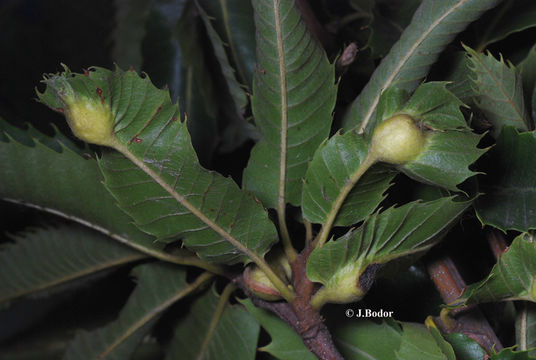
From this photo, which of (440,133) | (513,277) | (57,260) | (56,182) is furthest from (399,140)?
(57,260)

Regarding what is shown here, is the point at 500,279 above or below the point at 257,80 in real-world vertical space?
below

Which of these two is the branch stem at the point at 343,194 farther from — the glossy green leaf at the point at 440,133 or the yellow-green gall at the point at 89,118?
the yellow-green gall at the point at 89,118

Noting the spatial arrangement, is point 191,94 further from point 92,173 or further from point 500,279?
point 500,279

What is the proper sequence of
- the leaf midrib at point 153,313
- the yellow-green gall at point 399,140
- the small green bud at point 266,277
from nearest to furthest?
the yellow-green gall at point 399,140 < the small green bud at point 266,277 < the leaf midrib at point 153,313

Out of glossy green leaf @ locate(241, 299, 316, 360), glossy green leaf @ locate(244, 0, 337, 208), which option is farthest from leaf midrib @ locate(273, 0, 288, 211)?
glossy green leaf @ locate(241, 299, 316, 360)

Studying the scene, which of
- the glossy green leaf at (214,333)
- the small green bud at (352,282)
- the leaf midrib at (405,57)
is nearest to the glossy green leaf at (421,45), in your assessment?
the leaf midrib at (405,57)

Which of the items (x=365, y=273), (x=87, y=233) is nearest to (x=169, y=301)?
(x=87, y=233)

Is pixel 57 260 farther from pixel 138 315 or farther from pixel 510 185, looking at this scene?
pixel 510 185
